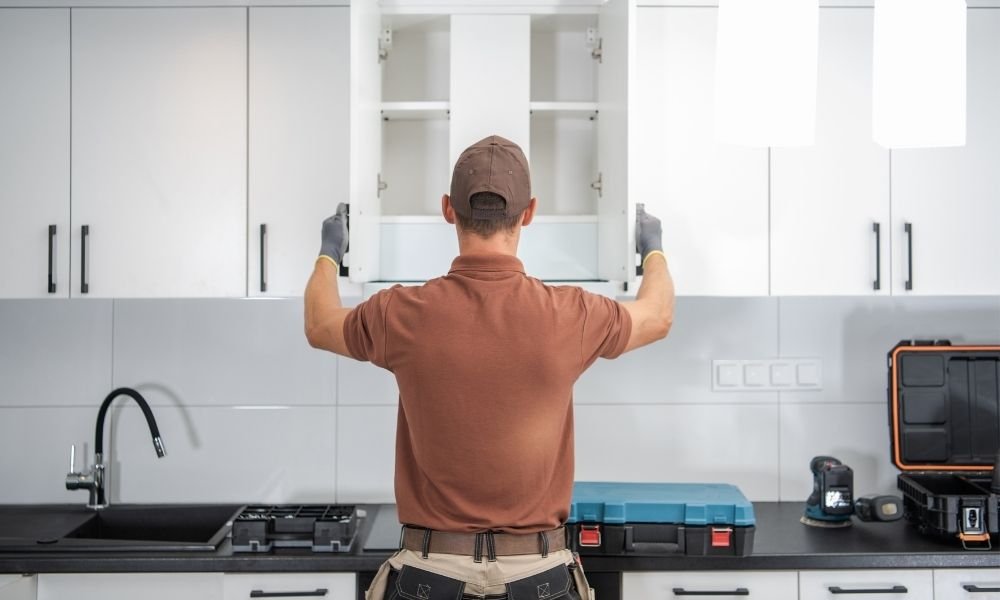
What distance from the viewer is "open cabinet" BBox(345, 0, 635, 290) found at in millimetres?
2051

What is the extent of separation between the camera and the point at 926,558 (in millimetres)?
2086

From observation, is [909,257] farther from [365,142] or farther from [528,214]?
[365,142]

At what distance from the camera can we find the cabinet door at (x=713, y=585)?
2.08m

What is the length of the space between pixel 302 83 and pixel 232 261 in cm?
51

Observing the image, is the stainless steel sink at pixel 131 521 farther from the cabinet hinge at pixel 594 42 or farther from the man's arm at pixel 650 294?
the cabinet hinge at pixel 594 42

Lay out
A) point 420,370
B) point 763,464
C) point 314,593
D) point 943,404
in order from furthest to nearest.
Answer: point 763,464 → point 943,404 → point 314,593 → point 420,370

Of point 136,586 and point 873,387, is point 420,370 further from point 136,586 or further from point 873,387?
point 873,387

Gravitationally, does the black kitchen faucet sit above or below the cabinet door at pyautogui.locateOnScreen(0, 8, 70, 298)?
below

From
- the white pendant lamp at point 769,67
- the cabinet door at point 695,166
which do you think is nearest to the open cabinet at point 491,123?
the cabinet door at point 695,166

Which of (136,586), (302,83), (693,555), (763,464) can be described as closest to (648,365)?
(763,464)

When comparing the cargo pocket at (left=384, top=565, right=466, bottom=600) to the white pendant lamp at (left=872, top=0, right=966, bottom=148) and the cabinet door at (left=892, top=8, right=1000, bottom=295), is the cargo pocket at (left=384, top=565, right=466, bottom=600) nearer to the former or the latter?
the white pendant lamp at (left=872, top=0, right=966, bottom=148)

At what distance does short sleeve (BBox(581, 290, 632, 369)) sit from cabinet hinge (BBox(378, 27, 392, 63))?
→ 1020 millimetres

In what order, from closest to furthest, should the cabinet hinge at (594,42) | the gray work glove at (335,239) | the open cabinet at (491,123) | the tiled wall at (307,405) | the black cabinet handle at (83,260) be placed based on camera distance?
1. the gray work glove at (335,239)
2. the open cabinet at (491,123)
3. the black cabinet handle at (83,260)
4. the cabinet hinge at (594,42)
5. the tiled wall at (307,405)

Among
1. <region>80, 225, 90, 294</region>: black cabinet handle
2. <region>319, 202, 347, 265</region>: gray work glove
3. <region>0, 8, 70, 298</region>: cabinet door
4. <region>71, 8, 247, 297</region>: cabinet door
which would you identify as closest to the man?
<region>319, 202, 347, 265</region>: gray work glove
